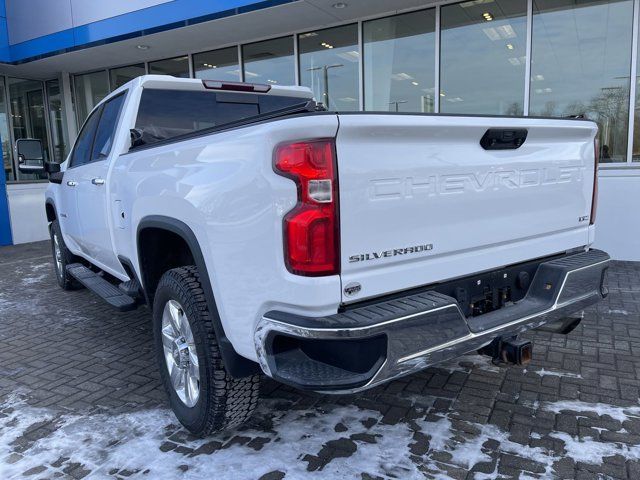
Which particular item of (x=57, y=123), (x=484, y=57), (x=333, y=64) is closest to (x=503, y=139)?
(x=484, y=57)

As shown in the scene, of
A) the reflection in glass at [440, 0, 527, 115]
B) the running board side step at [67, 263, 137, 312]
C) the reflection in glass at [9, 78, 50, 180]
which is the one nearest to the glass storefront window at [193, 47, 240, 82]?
the reflection in glass at [440, 0, 527, 115]

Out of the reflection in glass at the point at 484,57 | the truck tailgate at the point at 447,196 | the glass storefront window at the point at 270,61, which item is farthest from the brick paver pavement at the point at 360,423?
the glass storefront window at the point at 270,61

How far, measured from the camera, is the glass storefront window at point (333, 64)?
9.05 metres

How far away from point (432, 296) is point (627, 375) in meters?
2.17

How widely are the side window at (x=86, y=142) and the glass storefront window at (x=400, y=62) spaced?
5.13 meters

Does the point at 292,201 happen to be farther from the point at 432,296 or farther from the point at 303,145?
the point at 432,296

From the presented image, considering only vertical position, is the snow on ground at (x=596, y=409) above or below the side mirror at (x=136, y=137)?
below

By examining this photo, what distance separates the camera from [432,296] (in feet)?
7.50

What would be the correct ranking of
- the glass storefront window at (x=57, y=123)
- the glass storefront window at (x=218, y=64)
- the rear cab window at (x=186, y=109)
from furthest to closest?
1. the glass storefront window at (x=57, y=123)
2. the glass storefront window at (x=218, y=64)
3. the rear cab window at (x=186, y=109)

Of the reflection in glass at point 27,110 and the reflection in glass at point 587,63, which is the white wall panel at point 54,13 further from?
the reflection in glass at point 587,63

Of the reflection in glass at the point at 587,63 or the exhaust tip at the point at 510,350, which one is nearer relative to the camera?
the exhaust tip at the point at 510,350

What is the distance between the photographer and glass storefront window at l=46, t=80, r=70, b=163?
43.6 ft

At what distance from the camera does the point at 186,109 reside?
13.6ft

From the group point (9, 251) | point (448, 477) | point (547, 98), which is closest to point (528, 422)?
point (448, 477)
